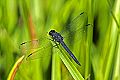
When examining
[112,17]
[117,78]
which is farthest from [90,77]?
[112,17]

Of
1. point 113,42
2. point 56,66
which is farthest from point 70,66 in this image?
point 113,42

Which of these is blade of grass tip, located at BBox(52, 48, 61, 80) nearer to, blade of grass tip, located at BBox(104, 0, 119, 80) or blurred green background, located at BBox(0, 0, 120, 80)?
blurred green background, located at BBox(0, 0, 120, 80)

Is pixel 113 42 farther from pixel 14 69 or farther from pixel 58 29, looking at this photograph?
pixel 14 69

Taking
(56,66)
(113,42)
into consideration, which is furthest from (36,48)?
(113,42)

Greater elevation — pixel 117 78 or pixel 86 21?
pixel 86 21

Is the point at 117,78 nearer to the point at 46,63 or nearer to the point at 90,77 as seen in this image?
the point at 90,77

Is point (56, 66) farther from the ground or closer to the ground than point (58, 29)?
closer to the ground

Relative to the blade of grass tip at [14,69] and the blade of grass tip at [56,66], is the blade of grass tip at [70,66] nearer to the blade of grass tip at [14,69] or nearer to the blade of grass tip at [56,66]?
the blade of grass tip at [56,66]
